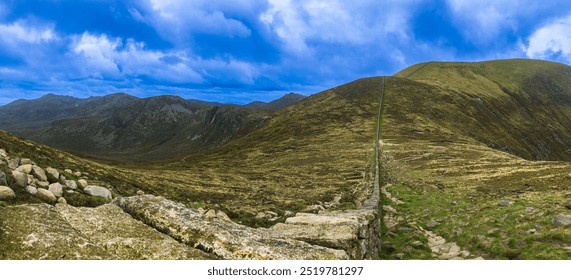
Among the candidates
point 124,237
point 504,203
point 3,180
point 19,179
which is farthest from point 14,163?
point 504,203

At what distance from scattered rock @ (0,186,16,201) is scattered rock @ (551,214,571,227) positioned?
74.5 feet

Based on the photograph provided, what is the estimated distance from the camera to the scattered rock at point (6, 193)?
10039 mm

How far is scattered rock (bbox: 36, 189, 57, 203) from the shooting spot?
1170cm

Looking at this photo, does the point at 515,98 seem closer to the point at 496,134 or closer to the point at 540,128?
the point at 540,128

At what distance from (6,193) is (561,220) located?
2309 centimetres

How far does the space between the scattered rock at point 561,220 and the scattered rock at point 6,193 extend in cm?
2270

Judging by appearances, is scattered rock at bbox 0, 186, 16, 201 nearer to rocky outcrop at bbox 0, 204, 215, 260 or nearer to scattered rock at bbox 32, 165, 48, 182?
rocky outcrop at bbox 0, 204, 215, 260

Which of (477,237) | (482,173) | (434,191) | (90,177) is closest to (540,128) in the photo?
Result: (482,173)

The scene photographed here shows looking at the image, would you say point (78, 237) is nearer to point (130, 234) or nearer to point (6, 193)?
point (130, 234)

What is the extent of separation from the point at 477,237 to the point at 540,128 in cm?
15822

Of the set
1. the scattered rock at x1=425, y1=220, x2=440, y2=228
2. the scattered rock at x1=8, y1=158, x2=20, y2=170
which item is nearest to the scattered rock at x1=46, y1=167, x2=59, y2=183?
the scattered rock at x1=8, y1=158, x2=20, y2=170

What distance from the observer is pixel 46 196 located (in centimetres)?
1188

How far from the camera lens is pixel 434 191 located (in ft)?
102

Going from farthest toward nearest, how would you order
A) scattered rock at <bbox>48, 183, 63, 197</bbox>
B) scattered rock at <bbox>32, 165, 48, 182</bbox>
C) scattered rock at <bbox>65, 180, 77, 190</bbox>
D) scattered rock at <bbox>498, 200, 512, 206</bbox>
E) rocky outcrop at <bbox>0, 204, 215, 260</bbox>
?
scattered rock at <bbox>498, 200, 512, 206</bbox>, scattered rock at <bbox>65, 180, 77, 190</bbox>, scattered rock at <bbox>32, 165, 48, 182</bbox>, scattered rock at <bbox>48, 183, 63, 197</bbox>, rocky outcrop at <bbox>0, 204, 215, 260</bbox>
